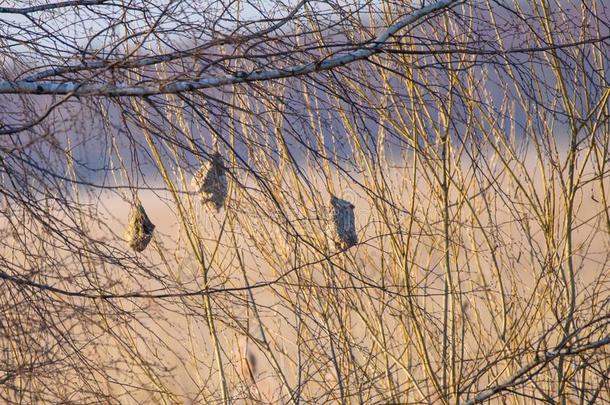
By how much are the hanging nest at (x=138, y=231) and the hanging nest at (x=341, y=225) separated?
0.63 m

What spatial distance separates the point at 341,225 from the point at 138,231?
0.69m

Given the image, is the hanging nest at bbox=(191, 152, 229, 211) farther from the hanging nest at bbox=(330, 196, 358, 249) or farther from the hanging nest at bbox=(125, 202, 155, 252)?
the hanging nest at bbox=(330, 196, 358, 249)

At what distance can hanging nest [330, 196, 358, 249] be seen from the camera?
Result: 3.18 meters

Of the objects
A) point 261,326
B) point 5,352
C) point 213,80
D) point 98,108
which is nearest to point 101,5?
point 98,108

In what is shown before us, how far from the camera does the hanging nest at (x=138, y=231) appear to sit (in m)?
3.18

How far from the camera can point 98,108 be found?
250 centimetres

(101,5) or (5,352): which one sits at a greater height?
(101,5)

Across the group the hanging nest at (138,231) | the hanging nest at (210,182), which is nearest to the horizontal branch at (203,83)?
the hanging nest at (210,182)

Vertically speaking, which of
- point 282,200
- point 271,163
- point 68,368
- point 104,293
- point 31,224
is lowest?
point 68,368

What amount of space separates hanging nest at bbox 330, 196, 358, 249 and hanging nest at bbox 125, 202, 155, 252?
0.63 meters

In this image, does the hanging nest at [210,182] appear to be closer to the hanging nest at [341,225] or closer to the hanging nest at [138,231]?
the hanging nest at [138,231]

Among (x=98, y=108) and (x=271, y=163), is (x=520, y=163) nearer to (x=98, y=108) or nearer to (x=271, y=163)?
(x=271, y=163)

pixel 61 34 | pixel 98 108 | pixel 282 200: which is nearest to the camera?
pixel 98 108

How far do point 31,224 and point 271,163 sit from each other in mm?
1369
